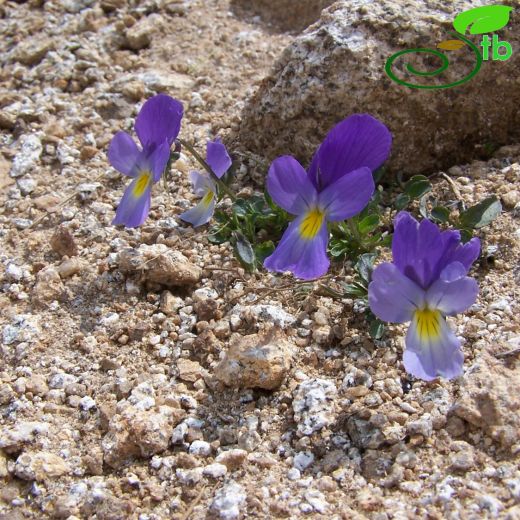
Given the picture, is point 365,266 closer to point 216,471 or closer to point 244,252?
point 244,252

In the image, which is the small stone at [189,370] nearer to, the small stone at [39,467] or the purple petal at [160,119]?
the small stone at [39,467]

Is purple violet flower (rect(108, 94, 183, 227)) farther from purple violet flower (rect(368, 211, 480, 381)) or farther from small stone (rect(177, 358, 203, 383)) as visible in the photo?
purple violet flower (rect(368, 211, 480, 381))

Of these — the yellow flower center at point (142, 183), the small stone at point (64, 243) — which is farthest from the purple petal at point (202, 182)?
the small stone at point (64, 243)

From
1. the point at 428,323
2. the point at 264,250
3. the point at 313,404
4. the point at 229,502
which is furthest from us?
the point at 264,250

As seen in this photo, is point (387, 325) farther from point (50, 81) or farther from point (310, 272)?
point (50, 81)

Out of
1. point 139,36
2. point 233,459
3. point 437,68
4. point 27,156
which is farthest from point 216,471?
point 139,36

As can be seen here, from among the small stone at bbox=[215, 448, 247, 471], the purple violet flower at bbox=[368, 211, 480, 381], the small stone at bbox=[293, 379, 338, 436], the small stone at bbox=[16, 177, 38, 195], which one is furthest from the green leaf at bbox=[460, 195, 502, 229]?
the small stone at bbox=[16, 177, 38, 195]

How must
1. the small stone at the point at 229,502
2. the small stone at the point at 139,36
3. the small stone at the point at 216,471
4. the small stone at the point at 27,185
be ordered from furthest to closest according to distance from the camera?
the small stone at the point at 139,36 → the small stone at the point at 27,185 → the small stone at the point at 216,471 → the small stone at the point at 229,502

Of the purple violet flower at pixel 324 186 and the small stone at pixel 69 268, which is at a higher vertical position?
the purple violet flower at pixel 324 186
